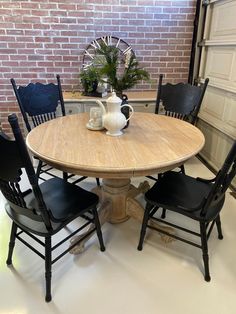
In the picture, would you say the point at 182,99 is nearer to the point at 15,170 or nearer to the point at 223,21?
the point at 223,21

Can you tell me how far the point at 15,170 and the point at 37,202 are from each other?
0.23m

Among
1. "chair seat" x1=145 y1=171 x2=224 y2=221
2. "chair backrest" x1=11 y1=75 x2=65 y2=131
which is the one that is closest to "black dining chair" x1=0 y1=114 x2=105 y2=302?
"chair seat" x1=145 y1=171 x2=224 y2=221

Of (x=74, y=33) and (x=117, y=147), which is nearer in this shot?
(x=117, y=147)

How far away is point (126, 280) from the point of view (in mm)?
1536

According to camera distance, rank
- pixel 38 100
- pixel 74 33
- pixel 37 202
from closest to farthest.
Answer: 1. pixel 37 202
2. pixel 38 100
3. pixel 74 33

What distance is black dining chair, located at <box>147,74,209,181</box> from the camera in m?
2.27

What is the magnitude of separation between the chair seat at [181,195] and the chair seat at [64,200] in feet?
1.27

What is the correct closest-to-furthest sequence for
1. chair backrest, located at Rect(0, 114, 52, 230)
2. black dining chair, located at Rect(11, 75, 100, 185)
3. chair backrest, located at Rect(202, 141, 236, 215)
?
chair backrest, located at Rect(0, 114, 52, 230), chair backrest, located at Rect(202, 141, 236, 215), black dining chair, located at Rect(11, 75, 100, 185)

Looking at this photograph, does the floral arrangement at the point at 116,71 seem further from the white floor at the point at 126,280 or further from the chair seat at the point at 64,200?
the white floor at the point at 126,280

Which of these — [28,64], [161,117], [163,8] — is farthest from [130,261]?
[163,8]

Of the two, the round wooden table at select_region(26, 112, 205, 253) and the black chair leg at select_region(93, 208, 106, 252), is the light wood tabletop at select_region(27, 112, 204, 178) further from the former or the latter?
the black chair leg at select_region(93, 208, 106, 252)

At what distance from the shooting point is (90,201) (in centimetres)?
153

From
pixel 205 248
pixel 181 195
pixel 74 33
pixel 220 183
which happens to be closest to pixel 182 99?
pixel 181 195

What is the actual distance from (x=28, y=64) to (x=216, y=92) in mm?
2263
